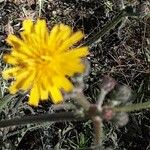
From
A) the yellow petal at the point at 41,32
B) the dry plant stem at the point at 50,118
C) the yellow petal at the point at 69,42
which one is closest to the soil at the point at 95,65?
the dry plant stem at the point at 50,118

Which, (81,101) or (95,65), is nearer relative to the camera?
(81,101)

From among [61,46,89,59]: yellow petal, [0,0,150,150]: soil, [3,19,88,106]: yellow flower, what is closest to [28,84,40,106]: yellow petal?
[3,19,88,106]: yellow flower

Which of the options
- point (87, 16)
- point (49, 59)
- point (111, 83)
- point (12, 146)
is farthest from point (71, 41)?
point (87, 16)

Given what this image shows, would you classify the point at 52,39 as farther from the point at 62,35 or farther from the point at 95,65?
the point at 95,65

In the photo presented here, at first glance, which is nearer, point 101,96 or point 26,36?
point 101,96

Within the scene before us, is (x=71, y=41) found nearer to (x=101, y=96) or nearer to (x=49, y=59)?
(x=49, y=59)

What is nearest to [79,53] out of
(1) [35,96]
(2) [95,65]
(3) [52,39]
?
(3) [52,39]

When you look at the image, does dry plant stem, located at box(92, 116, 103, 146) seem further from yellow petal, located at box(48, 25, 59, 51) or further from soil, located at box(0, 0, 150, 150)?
soil, located at box(0, 0, 150, 150)

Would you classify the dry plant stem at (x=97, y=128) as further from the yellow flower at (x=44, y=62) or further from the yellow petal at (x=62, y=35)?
the yellow petal at (x=62, y=35)
